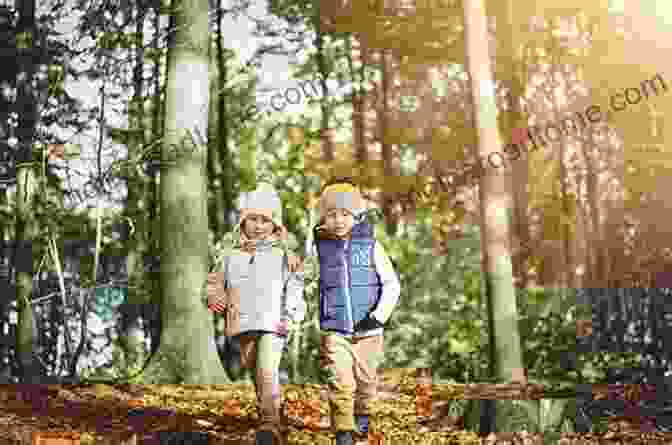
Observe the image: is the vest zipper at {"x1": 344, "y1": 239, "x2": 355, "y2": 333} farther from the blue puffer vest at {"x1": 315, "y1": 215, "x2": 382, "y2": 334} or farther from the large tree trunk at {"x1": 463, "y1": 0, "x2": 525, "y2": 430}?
the large tree trunk at {"x1": 463, "y1": 0, "x2": 525, "y2": 430}

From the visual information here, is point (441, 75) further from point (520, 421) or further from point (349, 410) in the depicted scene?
point (349, 410)

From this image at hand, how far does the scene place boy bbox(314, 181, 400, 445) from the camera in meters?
4.65

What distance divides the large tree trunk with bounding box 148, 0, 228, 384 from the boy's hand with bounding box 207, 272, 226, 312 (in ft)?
10.6

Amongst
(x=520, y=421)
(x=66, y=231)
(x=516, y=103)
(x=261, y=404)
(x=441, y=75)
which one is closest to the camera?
(x=261, y=404)

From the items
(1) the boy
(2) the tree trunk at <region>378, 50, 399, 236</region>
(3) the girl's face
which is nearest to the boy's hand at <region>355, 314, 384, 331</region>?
(1) the boy

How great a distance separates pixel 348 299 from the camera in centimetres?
467

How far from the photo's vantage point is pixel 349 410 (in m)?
4.62

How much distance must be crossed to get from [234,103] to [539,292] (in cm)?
654

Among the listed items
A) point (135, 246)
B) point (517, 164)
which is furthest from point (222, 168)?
point (517, 164)

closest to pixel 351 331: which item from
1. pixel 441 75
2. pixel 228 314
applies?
pixel 228 314

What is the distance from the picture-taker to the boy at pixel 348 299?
15.3 feet

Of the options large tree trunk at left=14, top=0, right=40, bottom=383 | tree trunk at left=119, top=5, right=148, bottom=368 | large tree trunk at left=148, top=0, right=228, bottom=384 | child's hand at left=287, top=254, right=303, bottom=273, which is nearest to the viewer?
child's hand at left=287, top=254, right=303, bottom=273

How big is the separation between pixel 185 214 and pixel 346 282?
3752 mm

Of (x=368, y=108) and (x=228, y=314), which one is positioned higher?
(x=368, y=108)
